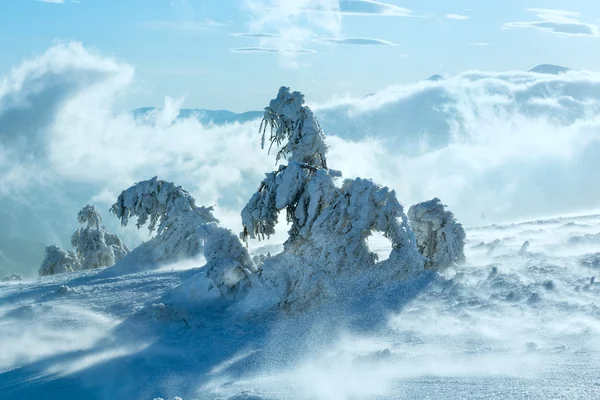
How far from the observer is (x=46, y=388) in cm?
1182

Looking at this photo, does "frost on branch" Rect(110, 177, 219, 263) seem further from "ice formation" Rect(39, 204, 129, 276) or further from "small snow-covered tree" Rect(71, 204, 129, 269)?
"small snow-covered tree" Rect(71, 204, 129, 269)

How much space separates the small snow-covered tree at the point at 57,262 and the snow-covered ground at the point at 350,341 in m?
18.2

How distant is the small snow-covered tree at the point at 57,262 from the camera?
118ft

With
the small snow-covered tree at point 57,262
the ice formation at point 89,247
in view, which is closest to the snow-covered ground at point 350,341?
the ice formation at point 89,247

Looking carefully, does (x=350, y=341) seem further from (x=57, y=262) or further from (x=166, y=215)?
(x=57, y=262)

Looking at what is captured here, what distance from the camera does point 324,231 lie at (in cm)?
1677

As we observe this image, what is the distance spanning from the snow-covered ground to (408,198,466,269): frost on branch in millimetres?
620

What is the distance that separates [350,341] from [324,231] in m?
4.71

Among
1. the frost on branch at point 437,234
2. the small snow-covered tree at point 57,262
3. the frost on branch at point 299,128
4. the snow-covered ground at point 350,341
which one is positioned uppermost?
the frost on branch at point 299,128

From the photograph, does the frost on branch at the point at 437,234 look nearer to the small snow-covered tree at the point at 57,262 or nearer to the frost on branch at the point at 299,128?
the frost on branch at the point at 299,128

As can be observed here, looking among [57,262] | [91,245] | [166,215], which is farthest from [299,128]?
[57,262]

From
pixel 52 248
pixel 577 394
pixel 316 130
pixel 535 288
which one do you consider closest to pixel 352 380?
pixel 577 394

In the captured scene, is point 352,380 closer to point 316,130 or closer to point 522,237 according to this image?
point 316,130

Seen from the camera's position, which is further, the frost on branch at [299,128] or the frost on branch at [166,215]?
the frost on branch at [166,215]
